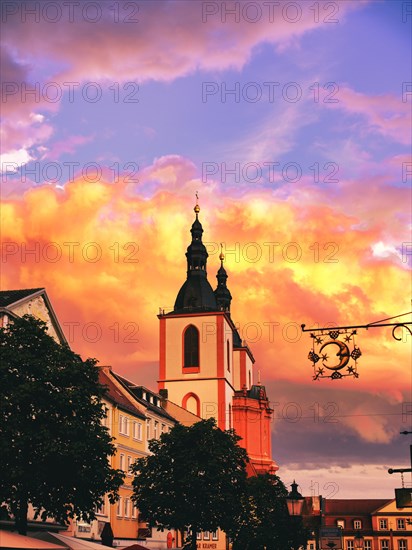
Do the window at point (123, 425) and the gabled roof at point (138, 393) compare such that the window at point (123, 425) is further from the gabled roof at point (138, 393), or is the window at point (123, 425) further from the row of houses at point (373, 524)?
the row of houses at point (373, 524)

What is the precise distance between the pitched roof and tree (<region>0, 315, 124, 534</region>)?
13.6 m

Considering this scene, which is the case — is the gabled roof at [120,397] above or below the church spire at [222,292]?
below

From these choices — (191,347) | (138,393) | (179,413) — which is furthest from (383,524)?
(138,393)

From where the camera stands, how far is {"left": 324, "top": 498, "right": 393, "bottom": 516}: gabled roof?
157875 millimetres

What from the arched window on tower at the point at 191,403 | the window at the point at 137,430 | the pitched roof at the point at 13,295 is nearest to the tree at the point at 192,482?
the pitched roof at the point at 13,295

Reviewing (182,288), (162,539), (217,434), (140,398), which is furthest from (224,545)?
(217,434)

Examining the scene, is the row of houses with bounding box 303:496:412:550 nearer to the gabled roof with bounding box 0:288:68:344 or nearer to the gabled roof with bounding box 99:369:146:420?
the gabled roof with bounding box 99:369:146:420

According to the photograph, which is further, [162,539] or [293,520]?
[162,539]

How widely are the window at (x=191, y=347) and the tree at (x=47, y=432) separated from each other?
234ft

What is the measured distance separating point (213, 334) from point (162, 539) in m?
35.3

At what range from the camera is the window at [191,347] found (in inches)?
4254

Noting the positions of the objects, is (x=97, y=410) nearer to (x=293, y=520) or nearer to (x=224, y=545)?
(x=293, y=520)

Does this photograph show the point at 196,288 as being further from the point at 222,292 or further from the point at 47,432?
the point at 47,432

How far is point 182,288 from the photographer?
11350 centimetres
